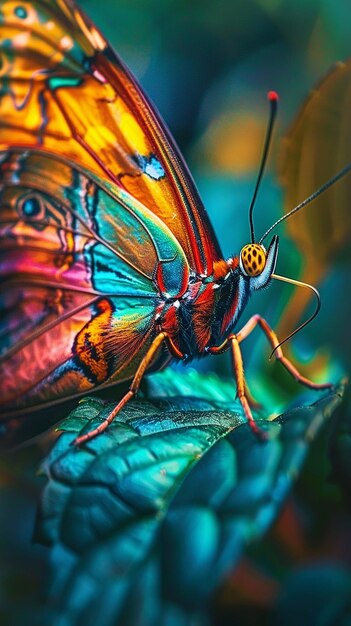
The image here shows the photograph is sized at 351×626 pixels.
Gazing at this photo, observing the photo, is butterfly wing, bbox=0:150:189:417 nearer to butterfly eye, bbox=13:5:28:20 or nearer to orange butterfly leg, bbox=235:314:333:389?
orange butterfly leg, bbox=235:314:333:389

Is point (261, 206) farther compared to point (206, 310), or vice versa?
point (261, 206)

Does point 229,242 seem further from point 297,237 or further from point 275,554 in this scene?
point 275,554

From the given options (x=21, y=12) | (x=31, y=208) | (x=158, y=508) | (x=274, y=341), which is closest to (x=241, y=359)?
(x=274, y=341)

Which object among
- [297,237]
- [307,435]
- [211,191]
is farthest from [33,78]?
[307,435]

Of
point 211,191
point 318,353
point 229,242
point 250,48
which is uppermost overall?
point 250,48

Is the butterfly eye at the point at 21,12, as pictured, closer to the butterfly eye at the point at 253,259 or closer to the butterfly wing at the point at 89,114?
the butterfly wing at the point at 89,114

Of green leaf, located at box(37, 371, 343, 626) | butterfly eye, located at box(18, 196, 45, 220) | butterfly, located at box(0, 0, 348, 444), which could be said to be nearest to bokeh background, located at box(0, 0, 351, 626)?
green leaf, located at box(37, 371, 343, 626)

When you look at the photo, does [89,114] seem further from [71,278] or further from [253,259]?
[253,259]
